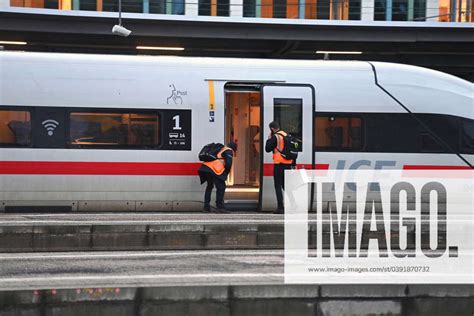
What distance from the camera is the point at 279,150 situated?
43.2 feet

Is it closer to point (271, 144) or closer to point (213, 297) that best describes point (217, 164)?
point (271, 144)

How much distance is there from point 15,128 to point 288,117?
4.98 m

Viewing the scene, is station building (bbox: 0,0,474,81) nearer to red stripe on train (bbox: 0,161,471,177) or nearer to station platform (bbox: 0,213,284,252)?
red stripe on train (bbox: 0,161,471,177)

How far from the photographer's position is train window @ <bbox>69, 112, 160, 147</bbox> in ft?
43.7

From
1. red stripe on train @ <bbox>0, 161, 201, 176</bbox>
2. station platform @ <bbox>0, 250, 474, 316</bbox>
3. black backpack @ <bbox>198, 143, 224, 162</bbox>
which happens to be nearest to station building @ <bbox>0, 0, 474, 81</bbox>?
red stripe on train @ <bbox>0, 161, 201, 176</bbox>

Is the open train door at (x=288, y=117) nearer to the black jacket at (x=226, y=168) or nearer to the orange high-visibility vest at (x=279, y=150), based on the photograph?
the orange high-visibility vest at (x=279, y=150)

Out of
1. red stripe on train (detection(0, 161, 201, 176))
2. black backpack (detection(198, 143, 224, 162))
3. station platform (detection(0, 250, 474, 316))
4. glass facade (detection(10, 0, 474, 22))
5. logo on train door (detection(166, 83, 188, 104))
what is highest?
glass facade (detection(10, 0, 474, 22))

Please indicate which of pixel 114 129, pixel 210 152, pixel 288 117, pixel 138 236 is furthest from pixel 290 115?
pixel 138 236

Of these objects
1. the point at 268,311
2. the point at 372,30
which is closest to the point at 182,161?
the point at 268,311

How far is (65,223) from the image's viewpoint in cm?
1108

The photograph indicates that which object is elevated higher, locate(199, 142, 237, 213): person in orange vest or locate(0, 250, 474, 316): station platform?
locate(199, 142, 237, 213): person in orange vest

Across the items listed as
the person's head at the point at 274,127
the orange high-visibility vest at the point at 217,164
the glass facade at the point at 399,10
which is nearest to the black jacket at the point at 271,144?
the person's head at the point at 274,127

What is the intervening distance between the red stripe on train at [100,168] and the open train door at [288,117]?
52.5 inches

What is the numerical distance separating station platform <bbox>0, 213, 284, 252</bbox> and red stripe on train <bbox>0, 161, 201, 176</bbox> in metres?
2.01
